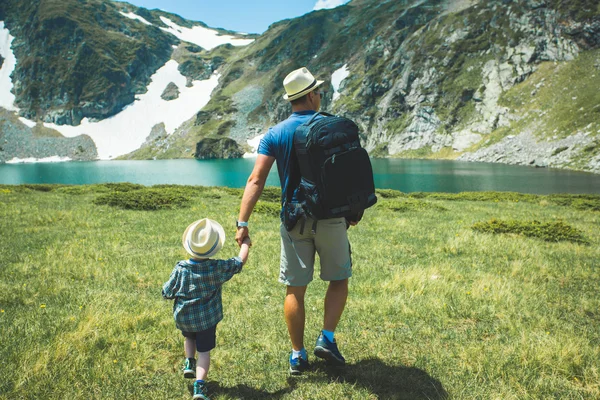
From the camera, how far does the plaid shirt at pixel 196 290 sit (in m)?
4.03

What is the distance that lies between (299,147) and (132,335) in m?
3.89

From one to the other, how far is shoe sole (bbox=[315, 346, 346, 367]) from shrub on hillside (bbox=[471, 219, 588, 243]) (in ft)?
39.2

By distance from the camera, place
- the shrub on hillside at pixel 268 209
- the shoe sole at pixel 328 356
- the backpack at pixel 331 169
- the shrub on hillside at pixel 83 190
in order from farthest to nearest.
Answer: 1. the shrub on hillside at pixel 83 190
2. the shrub on hillside at pixel 268 209
3. the shoe sole at pixel 328 356
4. the backpack at pixel 331 169

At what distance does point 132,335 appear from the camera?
5.30 metres

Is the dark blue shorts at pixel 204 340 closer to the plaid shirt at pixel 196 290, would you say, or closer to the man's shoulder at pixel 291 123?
the plaid shirt at pixel 196 290

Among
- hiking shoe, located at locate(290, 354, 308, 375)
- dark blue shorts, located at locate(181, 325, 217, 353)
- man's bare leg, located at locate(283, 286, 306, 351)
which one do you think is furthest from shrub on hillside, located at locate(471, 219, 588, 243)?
dark blue shorts, located at locate(181, 325, 217, 353)

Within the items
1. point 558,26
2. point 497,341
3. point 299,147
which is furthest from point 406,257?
point 558,26

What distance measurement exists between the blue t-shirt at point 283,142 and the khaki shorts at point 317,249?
1.91ft

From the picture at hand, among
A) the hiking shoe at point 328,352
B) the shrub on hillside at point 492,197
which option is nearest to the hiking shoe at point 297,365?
the hiking shoe at point 328,352

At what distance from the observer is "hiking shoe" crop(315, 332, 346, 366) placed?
4384mm

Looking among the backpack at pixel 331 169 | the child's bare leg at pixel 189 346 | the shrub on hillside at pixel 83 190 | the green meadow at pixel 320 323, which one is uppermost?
the backpack at pixel 331 169

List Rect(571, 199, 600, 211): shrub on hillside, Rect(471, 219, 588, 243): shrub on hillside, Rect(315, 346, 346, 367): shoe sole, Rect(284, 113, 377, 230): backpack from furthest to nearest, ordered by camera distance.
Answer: Rect(571, 199, 600, 211): shrub on hillside, Rect(471, 219, 588, 243): shrub on hillside, Rect(315, 346, 346, 367): shoe sole, Rect(284, 113, 377, 230): backpack

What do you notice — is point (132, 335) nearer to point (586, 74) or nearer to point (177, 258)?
point (177, 258)

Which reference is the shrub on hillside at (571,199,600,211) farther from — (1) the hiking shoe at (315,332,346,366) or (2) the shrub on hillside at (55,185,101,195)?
(2) the shrub on hillside at (55,185,101,195)
